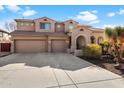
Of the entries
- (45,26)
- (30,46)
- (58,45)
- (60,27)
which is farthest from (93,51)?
(45,26)

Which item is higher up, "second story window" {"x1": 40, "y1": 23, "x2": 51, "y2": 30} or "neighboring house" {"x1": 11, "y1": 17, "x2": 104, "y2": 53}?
"second story window" {"x1": 40, "y1": 23, "x2": 51, "y2": 30}

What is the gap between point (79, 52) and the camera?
1727 centimetres

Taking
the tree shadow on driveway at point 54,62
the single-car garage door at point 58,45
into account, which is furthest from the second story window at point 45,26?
the tree shadow on driveway at point 54,62

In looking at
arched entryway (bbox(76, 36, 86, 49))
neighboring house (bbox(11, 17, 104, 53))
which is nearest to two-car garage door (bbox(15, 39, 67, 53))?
neighboring house (bbox(11, 17, 104, 53))

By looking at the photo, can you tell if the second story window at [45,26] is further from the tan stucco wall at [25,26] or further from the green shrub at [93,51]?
the green shrub at [93,51]

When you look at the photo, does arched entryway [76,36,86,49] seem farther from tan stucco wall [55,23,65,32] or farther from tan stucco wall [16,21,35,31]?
tan stucco wall [16,21,35,31]

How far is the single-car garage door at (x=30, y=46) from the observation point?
19953mm

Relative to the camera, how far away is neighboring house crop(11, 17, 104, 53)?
19.5 m

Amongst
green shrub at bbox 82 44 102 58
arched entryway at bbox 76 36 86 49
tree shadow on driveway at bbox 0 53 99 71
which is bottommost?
tree shadow on driveway at bbox 0 53 99 71
